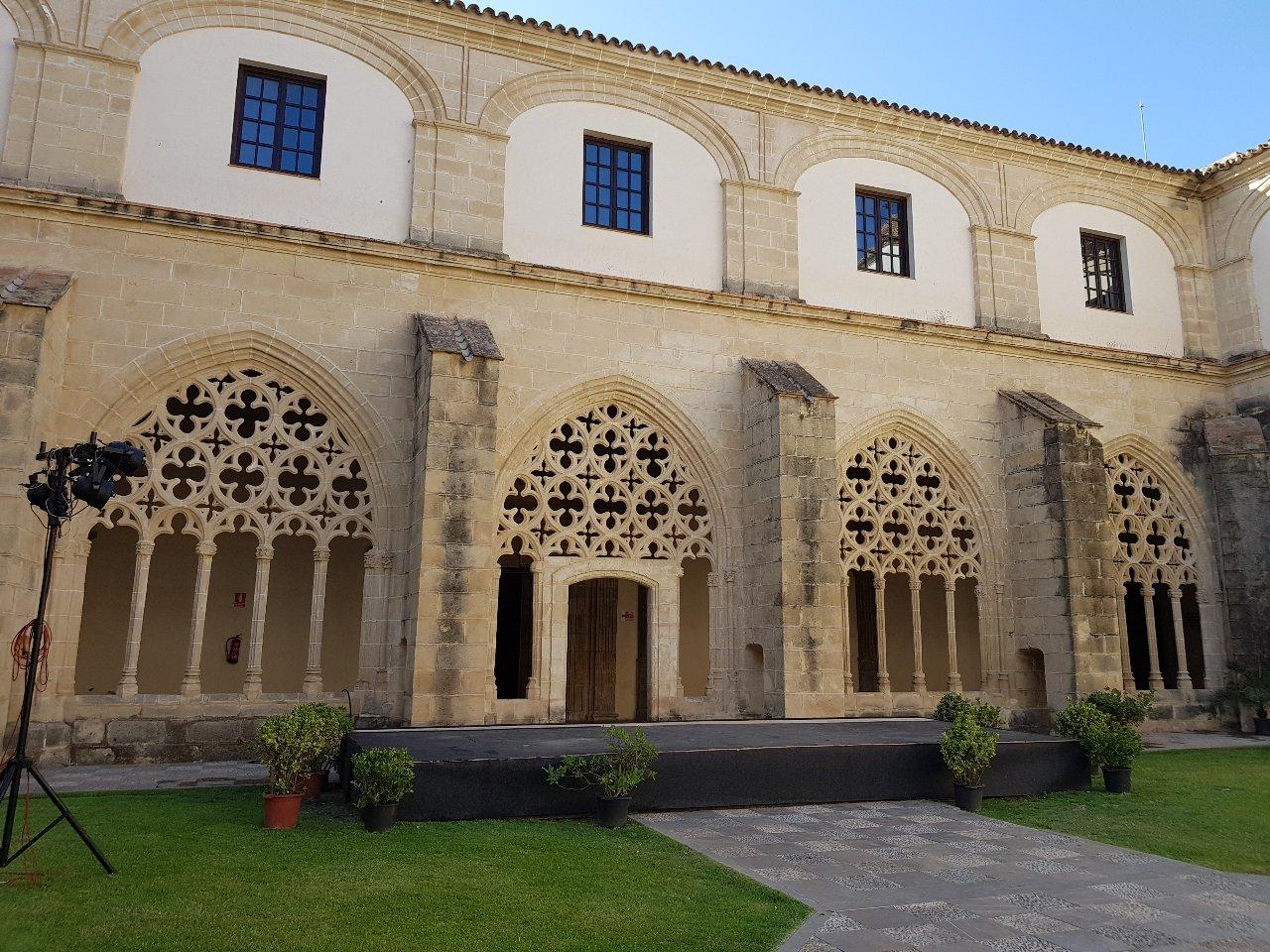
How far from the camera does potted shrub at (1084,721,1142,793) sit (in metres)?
7.79

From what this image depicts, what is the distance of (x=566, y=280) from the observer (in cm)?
1091

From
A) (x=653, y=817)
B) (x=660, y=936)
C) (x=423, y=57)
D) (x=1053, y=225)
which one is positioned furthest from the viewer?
(x=1053, y=225)

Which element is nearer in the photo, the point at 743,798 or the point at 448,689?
the point at 743,798

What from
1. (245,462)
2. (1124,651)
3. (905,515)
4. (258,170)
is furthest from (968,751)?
(258,170)

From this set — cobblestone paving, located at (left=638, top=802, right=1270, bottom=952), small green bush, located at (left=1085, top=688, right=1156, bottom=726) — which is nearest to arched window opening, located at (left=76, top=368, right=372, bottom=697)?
cobblestone paving, located at (left=638, top=802, right=1270, bottom=952)

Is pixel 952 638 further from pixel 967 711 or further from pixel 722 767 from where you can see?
pixel 722 767

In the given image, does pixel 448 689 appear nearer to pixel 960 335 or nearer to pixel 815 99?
pixel 960 335

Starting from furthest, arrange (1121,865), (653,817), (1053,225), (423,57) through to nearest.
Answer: (1053,225), (423,57), (653,817), (1121,865)

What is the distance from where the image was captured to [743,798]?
7000 millimetres

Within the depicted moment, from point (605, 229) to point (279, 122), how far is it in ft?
12.8

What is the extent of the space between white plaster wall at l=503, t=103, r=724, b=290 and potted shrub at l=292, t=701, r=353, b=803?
5.96 meters

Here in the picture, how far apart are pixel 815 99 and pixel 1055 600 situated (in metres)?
7.34

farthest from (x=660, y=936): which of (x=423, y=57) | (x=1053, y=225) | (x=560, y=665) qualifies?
(x=1053, y=225)

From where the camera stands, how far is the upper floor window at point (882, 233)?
1294 centimetres
